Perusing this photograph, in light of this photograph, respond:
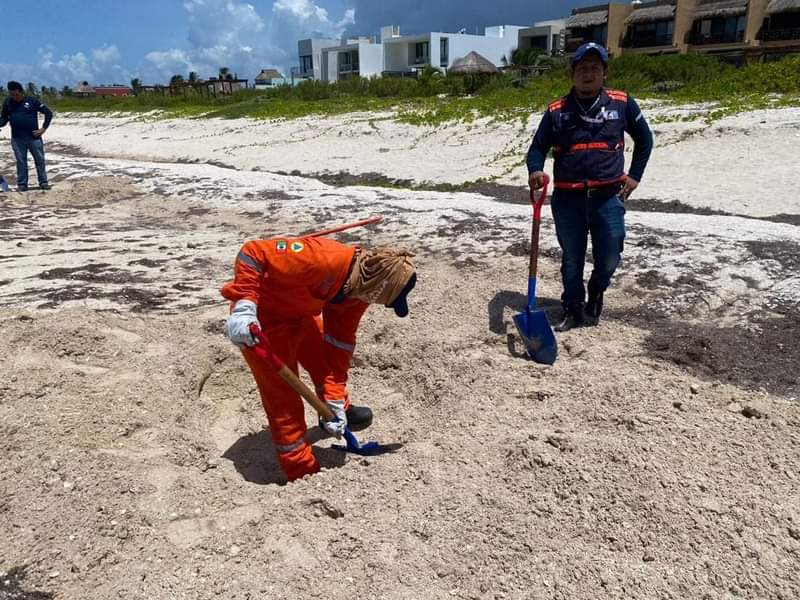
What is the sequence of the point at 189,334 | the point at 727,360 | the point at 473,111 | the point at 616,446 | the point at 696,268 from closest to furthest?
the point at 616,446 → the point at 727,360 → the point at 189,334 → the point at 696,268 → the point at 473,111

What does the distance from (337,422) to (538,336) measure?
1.43 m

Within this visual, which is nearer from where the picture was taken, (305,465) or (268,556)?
(268,556)

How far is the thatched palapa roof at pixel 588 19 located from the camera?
36.1m

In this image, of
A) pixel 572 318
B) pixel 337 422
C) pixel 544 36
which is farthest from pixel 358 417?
pixel 544 36

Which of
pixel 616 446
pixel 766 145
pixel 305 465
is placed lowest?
pixel 305 465

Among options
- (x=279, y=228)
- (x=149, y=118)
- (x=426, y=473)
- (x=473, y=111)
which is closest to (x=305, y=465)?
(x=426, y=473)

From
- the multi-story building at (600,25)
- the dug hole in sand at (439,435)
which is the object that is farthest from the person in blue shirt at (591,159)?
the multi-story building at (600,25)

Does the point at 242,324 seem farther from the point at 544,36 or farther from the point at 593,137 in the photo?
the point at 544,36

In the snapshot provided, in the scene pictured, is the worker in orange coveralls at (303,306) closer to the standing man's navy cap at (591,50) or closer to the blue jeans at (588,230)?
the blue jeans at (588,230)

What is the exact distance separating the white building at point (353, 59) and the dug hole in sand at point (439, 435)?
51.7 meters

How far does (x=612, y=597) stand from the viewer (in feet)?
6.89

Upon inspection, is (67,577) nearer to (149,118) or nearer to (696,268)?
(696,268)

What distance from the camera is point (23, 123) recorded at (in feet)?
31.6

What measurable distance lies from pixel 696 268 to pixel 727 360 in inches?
50.9
